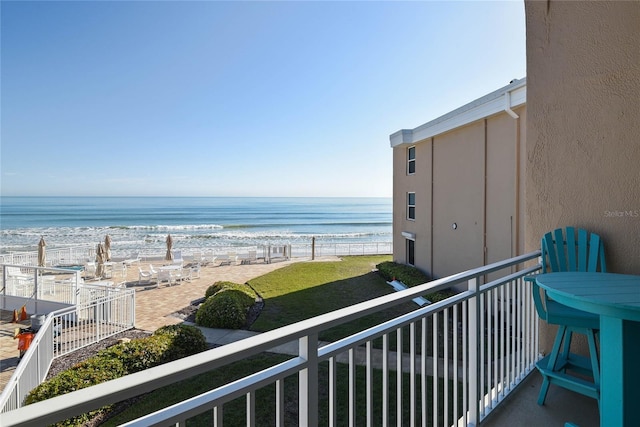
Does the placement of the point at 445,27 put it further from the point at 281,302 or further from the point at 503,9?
the point at 281,302

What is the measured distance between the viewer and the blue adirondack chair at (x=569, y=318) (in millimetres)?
2457

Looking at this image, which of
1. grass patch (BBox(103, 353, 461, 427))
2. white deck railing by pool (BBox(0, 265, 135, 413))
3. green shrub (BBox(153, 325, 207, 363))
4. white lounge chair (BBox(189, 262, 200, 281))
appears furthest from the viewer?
white lounge chair (BBox(189, 262, 200, 281))

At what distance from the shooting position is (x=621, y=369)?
5.86ft

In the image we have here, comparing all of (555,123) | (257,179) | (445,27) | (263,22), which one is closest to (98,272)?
(263,22)

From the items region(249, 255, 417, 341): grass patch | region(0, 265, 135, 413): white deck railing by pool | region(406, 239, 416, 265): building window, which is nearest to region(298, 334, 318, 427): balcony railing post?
region(0, 265, 135, 413): white deck railing by pool

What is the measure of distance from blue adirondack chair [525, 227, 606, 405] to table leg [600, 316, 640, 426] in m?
0.65

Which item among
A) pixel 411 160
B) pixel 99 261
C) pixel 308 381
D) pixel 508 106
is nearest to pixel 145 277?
pixel 99 261

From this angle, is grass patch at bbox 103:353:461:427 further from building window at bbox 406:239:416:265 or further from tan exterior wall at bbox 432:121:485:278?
building window at bbox 406:239:416:265

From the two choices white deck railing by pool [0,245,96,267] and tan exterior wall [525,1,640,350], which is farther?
white deck railing by pool [0,245,96,267]

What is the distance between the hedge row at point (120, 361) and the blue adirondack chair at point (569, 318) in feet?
14.6

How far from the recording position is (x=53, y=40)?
9367 millimetres

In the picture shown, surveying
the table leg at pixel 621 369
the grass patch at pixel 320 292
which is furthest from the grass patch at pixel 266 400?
the table leg at pixel 621 369

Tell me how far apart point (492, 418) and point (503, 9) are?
7101mm

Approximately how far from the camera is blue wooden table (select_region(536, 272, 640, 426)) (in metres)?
1.72
